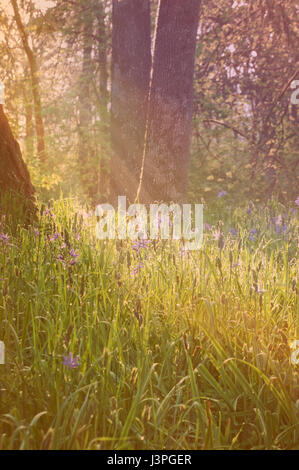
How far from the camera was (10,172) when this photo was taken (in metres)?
4.06

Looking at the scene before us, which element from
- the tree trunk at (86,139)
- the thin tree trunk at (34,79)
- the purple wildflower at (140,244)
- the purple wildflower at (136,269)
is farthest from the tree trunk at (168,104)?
the tree trunk at (86,139)

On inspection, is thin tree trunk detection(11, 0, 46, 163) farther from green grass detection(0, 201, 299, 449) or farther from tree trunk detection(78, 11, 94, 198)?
green grass detection(0, 201, 299, 449)

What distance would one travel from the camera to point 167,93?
6320 mm

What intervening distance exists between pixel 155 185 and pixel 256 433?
4958 millimetres

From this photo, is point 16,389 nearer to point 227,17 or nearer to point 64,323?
point 64,323

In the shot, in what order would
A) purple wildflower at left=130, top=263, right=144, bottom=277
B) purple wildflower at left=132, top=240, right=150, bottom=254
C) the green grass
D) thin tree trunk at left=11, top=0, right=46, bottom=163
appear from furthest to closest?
thin tree trunk at left=11, top=0, right=46, bottom=163 → purple wildflower at left=132, top=240, right=150, bottom=254 → purple wildflower at left=130, top=263, right=144, bottom=277 → the green grass

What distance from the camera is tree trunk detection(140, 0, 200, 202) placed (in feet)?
20.6

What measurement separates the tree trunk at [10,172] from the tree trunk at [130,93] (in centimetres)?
378

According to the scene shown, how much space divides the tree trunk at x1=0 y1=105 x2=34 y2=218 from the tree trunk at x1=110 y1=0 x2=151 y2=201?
378 centimetres

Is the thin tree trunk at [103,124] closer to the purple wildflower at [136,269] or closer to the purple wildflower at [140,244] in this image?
the purple wildflower at [140,244]

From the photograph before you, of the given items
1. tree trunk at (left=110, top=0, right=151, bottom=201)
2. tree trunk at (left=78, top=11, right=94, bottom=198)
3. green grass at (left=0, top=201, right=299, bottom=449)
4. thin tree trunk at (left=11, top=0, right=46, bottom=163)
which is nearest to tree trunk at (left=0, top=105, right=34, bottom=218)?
green grass at (left=0, top=201, right=299, bottom=449)

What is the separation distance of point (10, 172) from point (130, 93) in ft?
15.0

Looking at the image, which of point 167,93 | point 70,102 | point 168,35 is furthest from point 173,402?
point 70,102

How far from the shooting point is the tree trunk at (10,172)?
156 inches
